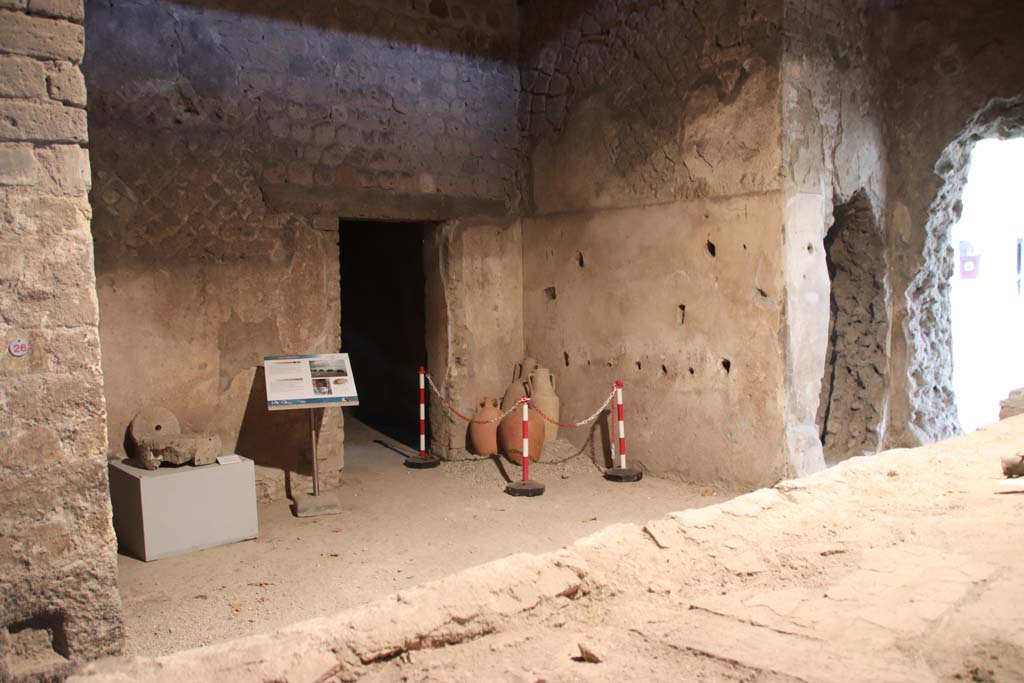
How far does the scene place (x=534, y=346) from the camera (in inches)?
312

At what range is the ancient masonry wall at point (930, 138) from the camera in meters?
6.49

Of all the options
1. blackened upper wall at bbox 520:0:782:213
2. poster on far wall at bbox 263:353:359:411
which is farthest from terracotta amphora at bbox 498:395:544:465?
blackened upper wall at bbox 520:0:782:213

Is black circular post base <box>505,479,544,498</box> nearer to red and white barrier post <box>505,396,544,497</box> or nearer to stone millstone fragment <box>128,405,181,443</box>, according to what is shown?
red and white barrier post <box>505,396,544,497</box>

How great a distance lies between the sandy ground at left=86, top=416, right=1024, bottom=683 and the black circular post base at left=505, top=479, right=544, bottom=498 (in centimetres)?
335

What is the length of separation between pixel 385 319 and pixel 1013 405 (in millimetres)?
6537

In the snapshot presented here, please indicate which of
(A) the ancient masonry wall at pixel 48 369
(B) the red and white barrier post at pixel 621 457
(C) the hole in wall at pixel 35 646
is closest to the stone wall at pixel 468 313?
(B) the red and white barrier post at pixel 621 457

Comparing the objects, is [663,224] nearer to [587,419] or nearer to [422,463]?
[587,419]

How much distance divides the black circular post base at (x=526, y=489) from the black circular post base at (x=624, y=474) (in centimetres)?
61

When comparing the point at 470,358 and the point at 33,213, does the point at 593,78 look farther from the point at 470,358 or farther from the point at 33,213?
the point at 33,213

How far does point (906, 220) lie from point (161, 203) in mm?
5918

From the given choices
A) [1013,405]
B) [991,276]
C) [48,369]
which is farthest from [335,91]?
[991,276]

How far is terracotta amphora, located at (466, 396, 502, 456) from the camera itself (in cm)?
756

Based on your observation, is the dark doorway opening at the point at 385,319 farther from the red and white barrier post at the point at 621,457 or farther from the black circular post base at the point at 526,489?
the red and white barrier post at the point at 621,457

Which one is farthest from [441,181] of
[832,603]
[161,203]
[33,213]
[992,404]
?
[992,404]
